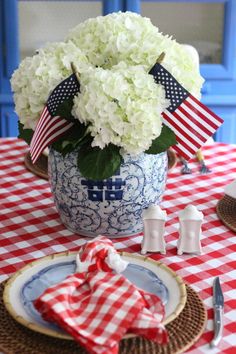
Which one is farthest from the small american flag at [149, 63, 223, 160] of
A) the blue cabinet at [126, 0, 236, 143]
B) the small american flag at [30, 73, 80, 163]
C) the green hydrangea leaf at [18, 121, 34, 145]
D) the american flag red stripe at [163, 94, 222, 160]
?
the blue cabinet at [126, 0, 236, 143]

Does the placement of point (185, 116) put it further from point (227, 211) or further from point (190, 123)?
point (227, 211)

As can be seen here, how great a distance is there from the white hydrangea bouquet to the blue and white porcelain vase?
45mm

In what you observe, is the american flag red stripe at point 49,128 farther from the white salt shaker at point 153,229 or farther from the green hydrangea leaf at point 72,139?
the white salt shaker at point 153,229

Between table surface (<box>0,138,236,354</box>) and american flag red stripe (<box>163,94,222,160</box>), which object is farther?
american flag red stripe (<box>163,94,222,160</box>)

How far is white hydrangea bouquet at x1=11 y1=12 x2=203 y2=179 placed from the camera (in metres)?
1.13

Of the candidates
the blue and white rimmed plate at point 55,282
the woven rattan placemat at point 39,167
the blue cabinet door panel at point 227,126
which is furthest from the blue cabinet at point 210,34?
the blue and white rimmed plate at point 55,282

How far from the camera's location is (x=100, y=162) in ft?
3.90

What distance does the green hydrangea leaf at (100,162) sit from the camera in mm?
1181

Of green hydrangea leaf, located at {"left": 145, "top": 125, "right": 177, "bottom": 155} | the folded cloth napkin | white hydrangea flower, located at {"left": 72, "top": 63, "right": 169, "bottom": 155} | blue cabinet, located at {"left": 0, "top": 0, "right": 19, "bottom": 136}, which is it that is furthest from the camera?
blue cabinet, located at {"left": 0, "top": 0, "right": 19, "bottom": 136}

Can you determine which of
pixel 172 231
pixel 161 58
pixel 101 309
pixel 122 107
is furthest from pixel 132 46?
pixel 101 309

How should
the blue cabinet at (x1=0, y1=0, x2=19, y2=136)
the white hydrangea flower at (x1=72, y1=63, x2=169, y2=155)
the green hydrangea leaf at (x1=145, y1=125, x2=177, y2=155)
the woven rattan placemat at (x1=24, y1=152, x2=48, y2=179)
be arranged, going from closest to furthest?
the white hydrangea flower at (x1=72, y1=63, x2=169, y2=155), the green hydrangea leaf at (x1=145, y1=125, x2=177, y2=155), the woven rattan placemat at (x1=24, y1=152, x2=48, y2=179), the blue cabinet at (x1=0, y1=0, x2=19, y2=136)

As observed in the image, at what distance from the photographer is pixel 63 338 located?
2.96 ft

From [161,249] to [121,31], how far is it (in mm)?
434

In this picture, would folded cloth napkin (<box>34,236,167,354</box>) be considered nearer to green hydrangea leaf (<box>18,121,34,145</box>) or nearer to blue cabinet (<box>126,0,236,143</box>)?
green hydrangea leaf (<box>18,121,34,145</box>)
